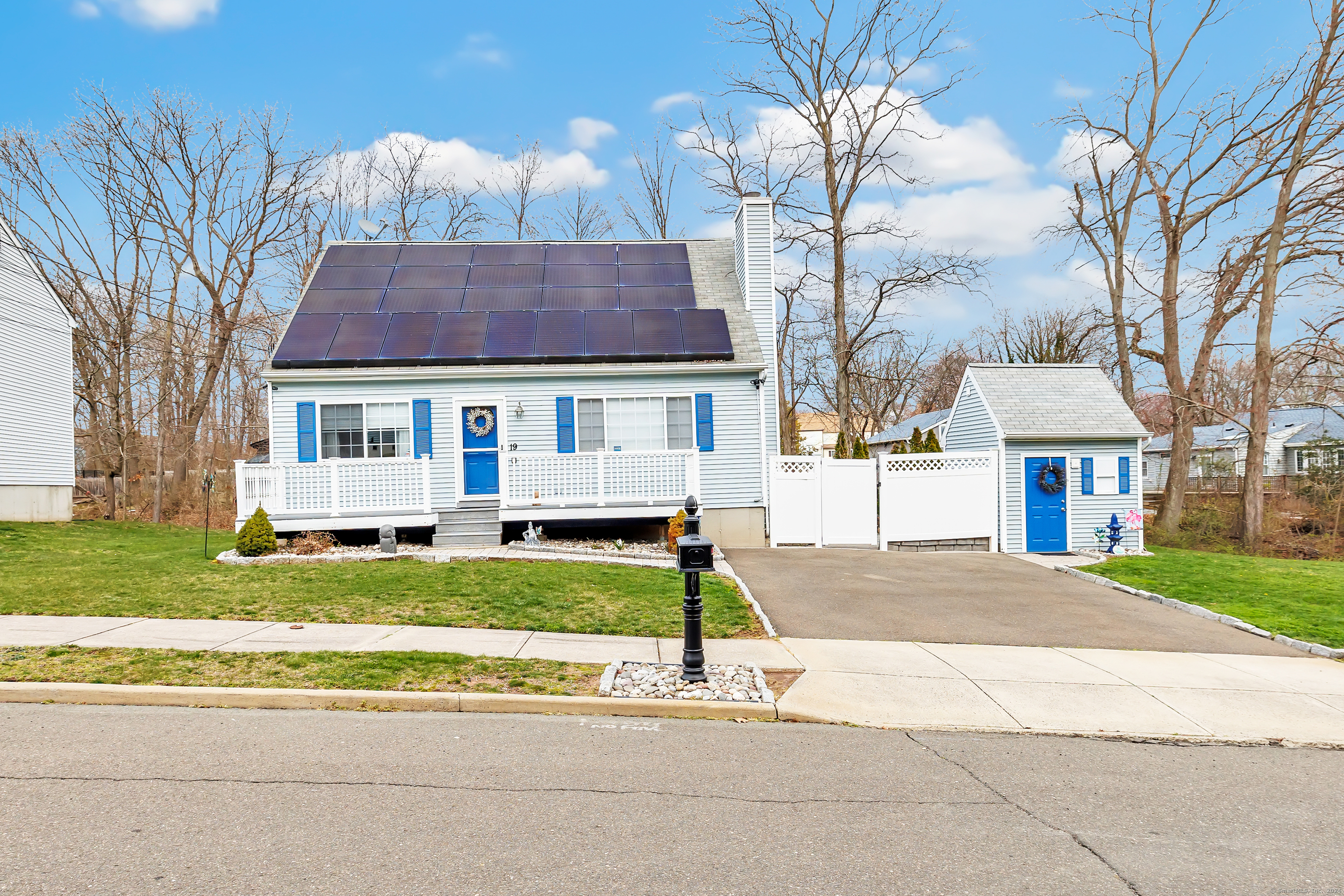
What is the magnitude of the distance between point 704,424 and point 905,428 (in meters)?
36.4

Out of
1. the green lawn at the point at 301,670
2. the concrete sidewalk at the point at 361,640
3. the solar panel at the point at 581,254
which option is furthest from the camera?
the solar panel at the point at 581,254

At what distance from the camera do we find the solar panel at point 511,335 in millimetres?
16000

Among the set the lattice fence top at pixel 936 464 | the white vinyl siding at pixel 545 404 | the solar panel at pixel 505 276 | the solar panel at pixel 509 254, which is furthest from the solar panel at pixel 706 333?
the solar panel at pixel 509 254

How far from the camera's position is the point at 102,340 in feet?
91.0

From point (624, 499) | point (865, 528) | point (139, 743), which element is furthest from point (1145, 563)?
point (139, 743)

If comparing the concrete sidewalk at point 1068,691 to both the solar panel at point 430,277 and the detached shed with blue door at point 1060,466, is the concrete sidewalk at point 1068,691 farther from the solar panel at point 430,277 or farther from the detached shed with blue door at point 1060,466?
the solar panel at point 430,277

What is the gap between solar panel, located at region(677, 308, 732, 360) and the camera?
639 inches

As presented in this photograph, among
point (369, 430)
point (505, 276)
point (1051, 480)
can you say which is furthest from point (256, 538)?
point (1051, 480)

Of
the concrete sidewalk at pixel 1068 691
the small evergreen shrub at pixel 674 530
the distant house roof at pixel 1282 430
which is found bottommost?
the concrete sidewalk at pixel 1068 691

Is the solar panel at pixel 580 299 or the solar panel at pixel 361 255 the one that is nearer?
the solar panel at pixel 580 299

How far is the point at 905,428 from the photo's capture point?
50094mm

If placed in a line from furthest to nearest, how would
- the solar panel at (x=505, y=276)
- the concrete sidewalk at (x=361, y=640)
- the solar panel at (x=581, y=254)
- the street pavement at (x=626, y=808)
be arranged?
the solar panel at (x=581, y=254) < the solar panel at (x=505, y=276) < the concrete sidewalk at (x=361, y=640) < the street pavement at (x=626, y=808)

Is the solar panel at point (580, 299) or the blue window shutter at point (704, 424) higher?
the solar panel at point (580, 299)

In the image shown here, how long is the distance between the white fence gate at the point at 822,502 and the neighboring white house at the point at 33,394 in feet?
65.1
